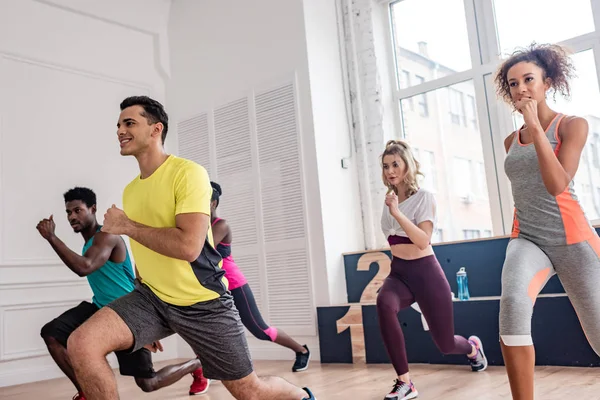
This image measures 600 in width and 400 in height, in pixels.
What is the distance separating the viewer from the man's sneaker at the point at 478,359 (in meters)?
3.46

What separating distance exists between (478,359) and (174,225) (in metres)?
2.22

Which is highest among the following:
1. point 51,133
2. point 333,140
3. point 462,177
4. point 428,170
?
point 51,133

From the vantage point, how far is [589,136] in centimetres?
416

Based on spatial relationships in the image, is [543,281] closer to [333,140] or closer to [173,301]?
[173,301]

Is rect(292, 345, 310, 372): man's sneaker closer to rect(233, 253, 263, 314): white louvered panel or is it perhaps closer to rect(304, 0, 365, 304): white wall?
rect(304, 0, 365, 304): white wall

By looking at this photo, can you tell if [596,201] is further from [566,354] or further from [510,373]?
[510,373]

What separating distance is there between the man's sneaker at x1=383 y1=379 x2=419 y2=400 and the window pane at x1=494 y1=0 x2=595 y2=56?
106 inches

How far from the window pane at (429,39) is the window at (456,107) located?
197 mm

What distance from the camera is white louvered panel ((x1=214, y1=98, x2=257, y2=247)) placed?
520 centimetres

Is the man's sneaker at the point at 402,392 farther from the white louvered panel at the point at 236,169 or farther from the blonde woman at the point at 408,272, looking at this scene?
the white louvered panel at the point at 236,169

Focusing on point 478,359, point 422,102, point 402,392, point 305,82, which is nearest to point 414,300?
point 402,392

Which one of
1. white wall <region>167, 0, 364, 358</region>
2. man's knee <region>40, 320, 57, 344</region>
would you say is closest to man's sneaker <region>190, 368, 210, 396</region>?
man's knee <region>40, 320, 57, 344</region>

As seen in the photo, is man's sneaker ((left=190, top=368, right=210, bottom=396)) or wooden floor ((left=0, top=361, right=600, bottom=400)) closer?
wooden floor ((left=0, top=361, right=600, bottom=400))

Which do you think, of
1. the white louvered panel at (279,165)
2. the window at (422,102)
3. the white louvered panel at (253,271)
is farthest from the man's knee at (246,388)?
the window at (422,102)
